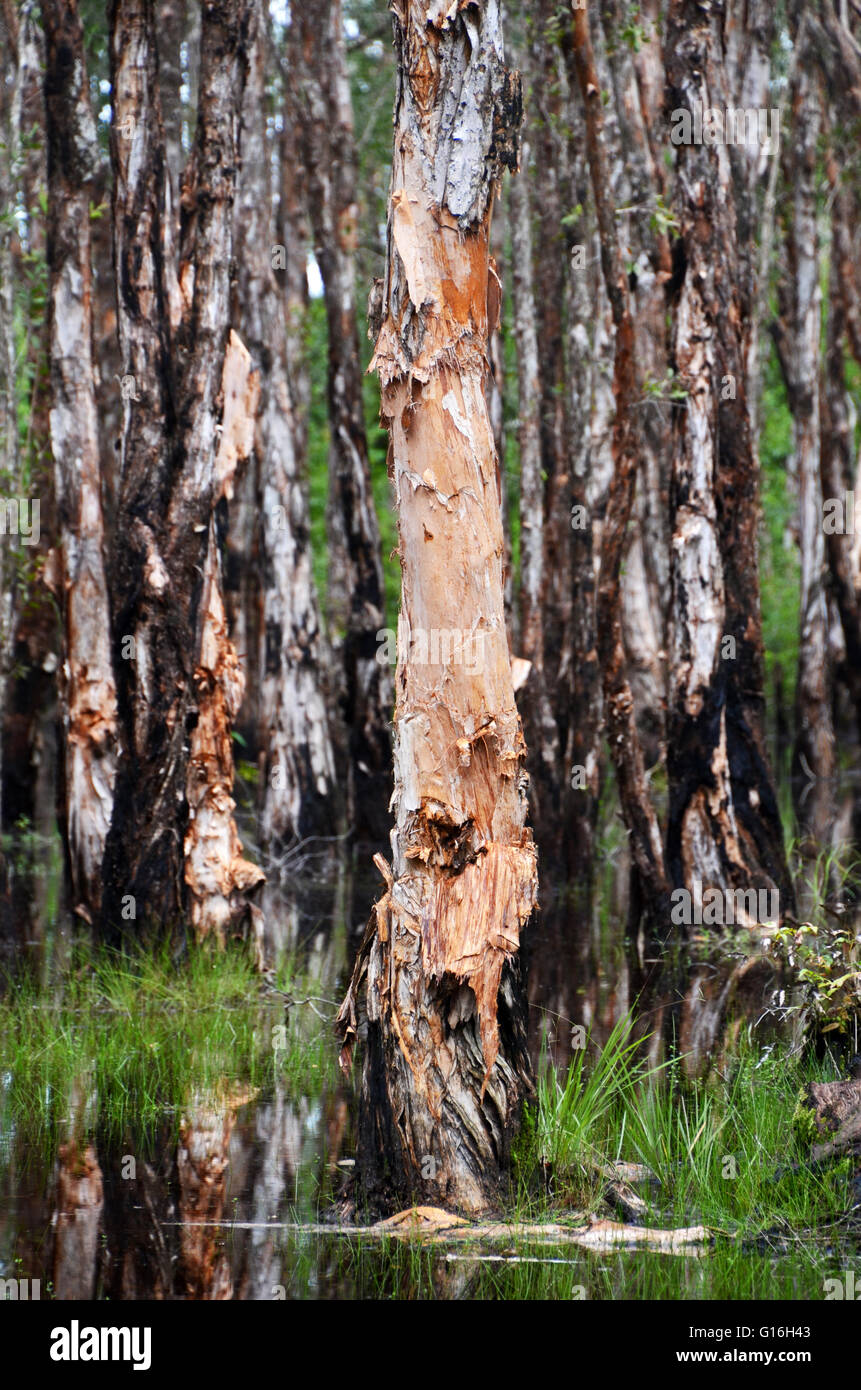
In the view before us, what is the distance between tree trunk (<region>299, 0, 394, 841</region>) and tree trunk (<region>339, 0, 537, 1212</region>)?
871cm

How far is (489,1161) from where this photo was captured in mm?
4852

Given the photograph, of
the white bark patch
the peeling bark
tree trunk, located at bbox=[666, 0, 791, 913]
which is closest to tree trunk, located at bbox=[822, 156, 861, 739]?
tree trunk, located at bbox=[666, 0, 791, 913]

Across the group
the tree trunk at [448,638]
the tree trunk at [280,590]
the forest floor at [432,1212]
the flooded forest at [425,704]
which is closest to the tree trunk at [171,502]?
the flooded forest at [425,704]

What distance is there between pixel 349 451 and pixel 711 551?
5.57 m

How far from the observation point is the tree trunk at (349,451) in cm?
1398

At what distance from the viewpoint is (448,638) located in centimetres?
501

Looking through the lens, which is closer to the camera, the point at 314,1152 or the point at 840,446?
the point at 314,1152

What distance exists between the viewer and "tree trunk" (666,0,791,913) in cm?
934

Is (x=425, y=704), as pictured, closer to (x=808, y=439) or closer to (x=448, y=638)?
(x=448, y=638)

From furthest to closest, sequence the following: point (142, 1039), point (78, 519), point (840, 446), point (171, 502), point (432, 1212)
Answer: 1. point (840, 446)
2. point (78, 519)
3. point (171, 502)
4. point (142, 1039)
5. point (432, 1212)

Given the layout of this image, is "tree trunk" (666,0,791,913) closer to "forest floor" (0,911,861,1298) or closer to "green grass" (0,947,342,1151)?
"forest floor" (0,911,861,1298)

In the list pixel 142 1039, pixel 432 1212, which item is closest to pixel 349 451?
pixel 142 1039

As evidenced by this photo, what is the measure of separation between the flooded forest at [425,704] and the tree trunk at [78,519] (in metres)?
0.03
